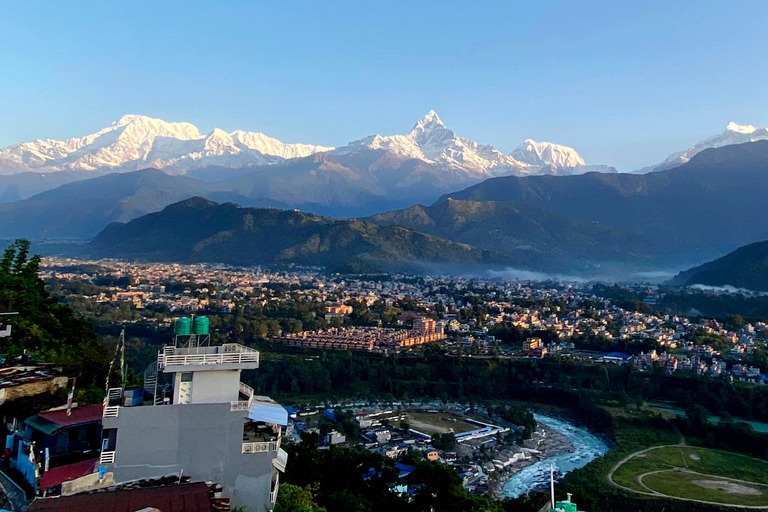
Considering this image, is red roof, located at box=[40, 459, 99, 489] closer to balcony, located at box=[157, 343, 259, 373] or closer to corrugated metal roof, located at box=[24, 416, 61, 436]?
corrugated metal roof, located at box=[24, 416, 61, 436]

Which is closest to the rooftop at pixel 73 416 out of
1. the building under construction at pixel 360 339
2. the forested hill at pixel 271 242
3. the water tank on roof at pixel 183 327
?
the water tank on roof at pixel 183 327

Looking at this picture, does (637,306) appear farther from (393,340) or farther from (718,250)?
(718,250)

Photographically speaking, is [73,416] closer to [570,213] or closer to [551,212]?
[551,212]

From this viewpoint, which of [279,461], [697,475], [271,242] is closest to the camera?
[279,461]

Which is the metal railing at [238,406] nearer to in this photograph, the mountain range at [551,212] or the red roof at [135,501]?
the red roof at [135,501]

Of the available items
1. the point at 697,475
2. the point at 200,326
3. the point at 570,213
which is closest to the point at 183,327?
the point at 200,326

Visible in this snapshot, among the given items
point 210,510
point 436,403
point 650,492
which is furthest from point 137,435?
point 436,403
